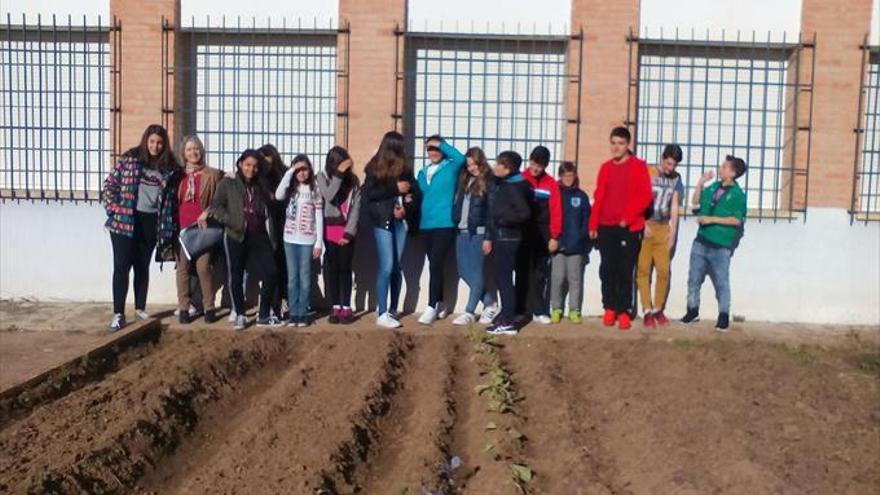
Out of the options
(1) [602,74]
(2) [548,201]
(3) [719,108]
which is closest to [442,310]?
(2) [548,201]

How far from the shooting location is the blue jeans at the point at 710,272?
1105 centimetres

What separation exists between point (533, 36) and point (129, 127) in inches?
173

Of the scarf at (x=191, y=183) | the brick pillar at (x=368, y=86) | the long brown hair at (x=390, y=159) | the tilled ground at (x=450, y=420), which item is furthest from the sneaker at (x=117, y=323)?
the brick pillar at (x=368, y=86)

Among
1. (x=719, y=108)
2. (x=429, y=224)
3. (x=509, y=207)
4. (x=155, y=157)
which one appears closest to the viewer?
(x=509, y=207)

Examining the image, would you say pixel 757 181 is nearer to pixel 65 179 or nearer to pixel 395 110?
pixel 395 110

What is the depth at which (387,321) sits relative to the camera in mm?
10711

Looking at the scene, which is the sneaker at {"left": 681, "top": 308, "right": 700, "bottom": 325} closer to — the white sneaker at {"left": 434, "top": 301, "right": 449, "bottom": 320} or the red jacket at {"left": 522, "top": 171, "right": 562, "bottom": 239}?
the red jacket at {"left": 522, "top": 171, "right": 562, "bottom": 239}

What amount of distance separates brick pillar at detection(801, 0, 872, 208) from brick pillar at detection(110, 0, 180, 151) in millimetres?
6825

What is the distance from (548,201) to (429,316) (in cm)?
165

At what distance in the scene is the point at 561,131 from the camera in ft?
38.7

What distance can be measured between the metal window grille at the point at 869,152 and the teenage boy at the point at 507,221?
378 centimetres

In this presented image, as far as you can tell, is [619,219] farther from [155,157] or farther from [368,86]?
[155,157]

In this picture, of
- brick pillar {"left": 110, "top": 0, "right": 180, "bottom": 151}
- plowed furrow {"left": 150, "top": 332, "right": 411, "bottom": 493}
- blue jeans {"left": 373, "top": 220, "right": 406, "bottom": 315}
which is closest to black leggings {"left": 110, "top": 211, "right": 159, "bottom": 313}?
brick pillar {"left": 110, "top": 0, "right": 180, "bottom": 151}

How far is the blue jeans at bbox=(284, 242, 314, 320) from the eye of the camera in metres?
10.6
